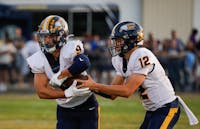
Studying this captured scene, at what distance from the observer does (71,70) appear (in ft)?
19.6

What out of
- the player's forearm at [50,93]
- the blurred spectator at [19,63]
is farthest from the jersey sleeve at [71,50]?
the blurred spectator at [19,63]

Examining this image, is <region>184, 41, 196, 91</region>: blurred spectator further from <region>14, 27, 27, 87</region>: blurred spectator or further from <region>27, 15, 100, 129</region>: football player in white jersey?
<region>27, 15, 100, 129</region>: football player in white jersey

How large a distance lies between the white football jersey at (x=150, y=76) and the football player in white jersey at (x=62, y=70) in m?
0.42

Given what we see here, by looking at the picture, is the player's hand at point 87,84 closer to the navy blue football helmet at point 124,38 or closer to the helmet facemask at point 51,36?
the navy blue football helmet at point 124,38

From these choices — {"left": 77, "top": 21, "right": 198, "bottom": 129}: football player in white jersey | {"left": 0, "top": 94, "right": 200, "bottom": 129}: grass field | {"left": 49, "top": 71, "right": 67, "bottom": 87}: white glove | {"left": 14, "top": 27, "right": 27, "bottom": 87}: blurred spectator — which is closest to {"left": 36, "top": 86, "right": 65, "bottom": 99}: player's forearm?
{"left": 49, "top": 71, "right": 67, "bottom": 87}: white glove

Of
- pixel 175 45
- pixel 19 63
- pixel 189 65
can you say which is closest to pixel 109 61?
pixel 175 45

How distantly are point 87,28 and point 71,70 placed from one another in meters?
17.0

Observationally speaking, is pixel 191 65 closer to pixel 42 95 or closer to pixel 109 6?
pixel 109 6

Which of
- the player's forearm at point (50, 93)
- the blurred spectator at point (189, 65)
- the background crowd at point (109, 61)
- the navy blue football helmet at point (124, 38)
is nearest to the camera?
the navy blue football helmet at point (124, 38)

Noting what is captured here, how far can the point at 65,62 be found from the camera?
6199mm

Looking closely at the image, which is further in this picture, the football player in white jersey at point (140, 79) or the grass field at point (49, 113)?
the grass field at point (49, 113)

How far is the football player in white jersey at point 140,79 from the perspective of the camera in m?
5.81

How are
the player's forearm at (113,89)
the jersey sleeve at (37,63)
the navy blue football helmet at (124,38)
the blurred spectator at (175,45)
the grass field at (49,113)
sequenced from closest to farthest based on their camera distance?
the player's forearm at (113,89) < the navy blue football helmet at (124,38) < the jersey sleeve at (37,63) < the grass field at (49,113) < the blurred spectator at (175,45)

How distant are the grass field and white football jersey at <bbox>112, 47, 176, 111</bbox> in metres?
4.34
